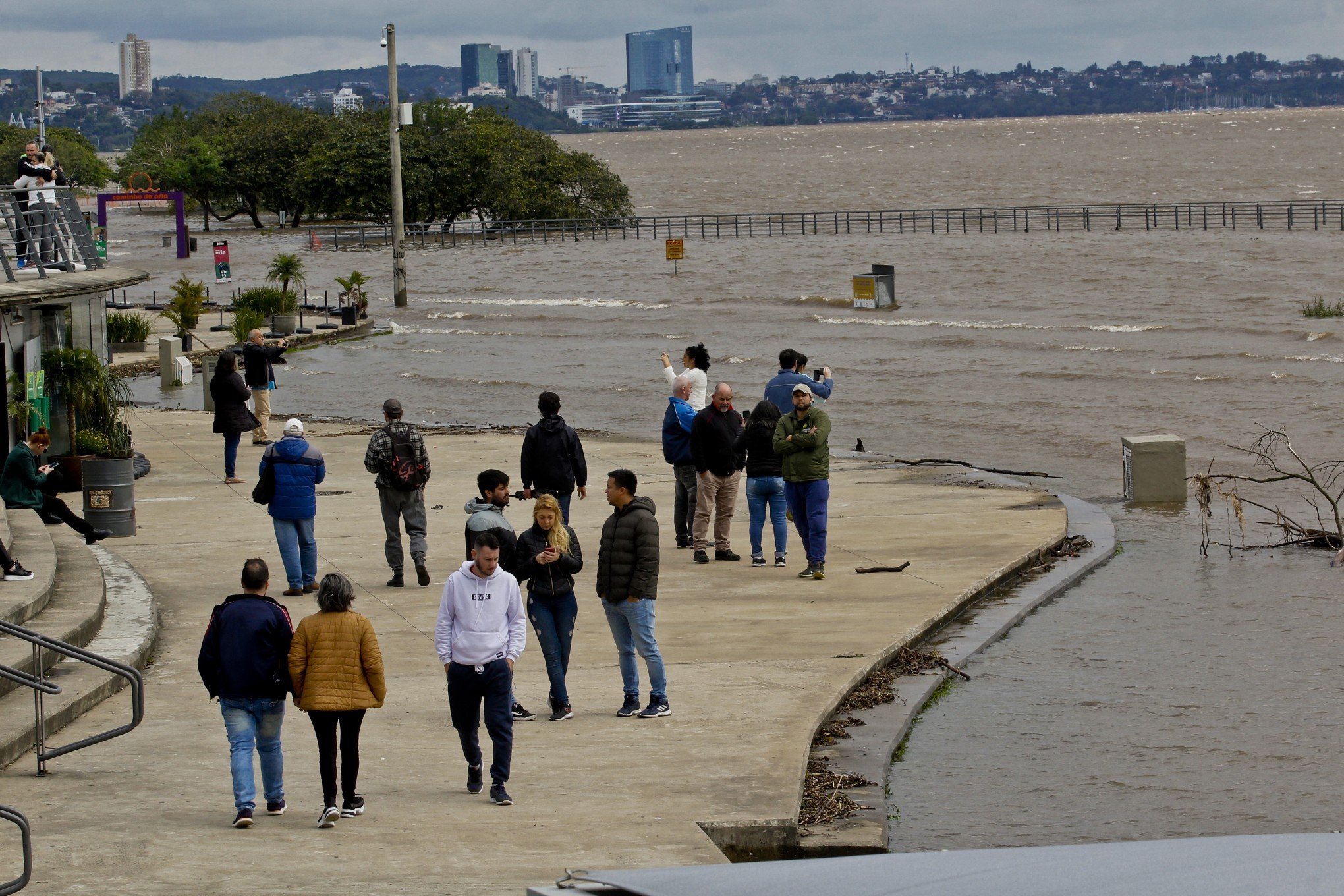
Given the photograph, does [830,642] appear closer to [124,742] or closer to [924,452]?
[124,742]

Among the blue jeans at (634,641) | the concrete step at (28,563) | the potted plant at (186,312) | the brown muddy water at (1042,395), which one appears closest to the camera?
the brown muddy water at (1042,395)

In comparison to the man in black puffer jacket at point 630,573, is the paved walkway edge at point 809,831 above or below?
below

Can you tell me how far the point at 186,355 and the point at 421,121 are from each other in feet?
209

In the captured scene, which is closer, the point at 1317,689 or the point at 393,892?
the point at 393,892

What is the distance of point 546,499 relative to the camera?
8.93 metres

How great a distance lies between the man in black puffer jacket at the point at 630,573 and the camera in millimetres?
9094

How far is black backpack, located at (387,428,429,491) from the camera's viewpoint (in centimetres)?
Result: 1252

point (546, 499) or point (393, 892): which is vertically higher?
point (546, 499)

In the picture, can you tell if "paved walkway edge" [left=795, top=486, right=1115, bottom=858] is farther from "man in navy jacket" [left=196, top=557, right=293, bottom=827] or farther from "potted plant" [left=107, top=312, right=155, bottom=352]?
"potted plant" [left=107, top=312, right=155, bottom=352]

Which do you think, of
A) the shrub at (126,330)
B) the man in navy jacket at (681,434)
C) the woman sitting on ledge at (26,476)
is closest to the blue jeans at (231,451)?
the woman sitting on ledge at (26,476)

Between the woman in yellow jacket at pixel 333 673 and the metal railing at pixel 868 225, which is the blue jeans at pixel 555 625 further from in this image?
the metal railing at pixel 868 225

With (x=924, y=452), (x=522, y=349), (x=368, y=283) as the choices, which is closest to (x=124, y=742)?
(x=924, y=452)

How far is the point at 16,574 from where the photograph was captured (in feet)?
36.0

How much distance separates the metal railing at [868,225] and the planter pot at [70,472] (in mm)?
60434
